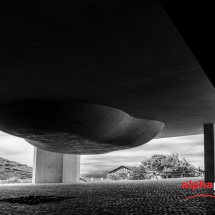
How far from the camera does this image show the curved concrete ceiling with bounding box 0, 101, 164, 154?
1392cm

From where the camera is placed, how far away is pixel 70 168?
29.3m

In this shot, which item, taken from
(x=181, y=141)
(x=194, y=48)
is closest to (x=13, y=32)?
(x=194, y=48)

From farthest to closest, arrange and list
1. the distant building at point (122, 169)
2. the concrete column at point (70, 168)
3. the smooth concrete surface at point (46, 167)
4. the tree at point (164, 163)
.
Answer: the distant building at point (122, 169) → the tree at point (164, 163) → the concrete column at point (70, 168) → the smooth concrete surface at point (46, 167)

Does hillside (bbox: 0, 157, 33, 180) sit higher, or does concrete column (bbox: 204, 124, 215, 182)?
concrete column (bbox: 204, 124, 215, 182)

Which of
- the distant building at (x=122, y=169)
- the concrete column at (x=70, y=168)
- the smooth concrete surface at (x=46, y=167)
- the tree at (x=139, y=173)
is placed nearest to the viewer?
the smooth concrete surface at (x=46, y=167)

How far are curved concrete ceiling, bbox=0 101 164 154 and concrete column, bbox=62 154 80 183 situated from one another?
30.6 ft

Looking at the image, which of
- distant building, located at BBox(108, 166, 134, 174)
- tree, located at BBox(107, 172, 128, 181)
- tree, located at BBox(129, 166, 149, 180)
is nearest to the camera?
tree, located at BBox(129, 166, 149, 180)

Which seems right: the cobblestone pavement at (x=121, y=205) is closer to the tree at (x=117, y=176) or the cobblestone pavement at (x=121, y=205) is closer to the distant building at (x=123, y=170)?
the tree at (x=117, y=176)

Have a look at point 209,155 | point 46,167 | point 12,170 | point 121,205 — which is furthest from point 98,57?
point 12,170

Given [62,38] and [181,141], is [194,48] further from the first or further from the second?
[181,141]

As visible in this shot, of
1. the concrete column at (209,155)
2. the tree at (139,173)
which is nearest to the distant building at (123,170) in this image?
the tree at (139,173)

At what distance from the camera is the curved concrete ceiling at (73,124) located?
13.9 m

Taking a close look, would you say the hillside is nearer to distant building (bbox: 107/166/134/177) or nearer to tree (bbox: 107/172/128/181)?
tree (bbox: 107/172/128/181)

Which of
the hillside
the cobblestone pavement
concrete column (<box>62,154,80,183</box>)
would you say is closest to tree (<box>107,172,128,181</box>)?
the hillside
